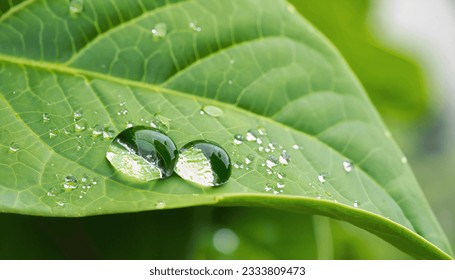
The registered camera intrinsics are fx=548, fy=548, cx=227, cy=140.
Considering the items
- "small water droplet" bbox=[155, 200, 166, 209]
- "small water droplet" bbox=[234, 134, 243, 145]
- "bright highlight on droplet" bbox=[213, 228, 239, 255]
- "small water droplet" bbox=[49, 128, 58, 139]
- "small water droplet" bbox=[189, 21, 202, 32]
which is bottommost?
"bright highlight on droplet" bbox=[213, 228, 239, 255]

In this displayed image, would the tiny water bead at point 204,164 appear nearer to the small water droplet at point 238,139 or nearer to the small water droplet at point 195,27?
the small water droplet at point 238,139

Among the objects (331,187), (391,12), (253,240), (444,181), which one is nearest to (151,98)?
(331,187)

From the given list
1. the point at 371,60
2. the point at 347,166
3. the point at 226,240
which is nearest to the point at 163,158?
the point at 347,166

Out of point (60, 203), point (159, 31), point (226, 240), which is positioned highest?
point (159, 31)

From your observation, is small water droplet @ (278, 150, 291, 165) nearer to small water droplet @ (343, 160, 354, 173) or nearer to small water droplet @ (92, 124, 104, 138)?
small water droplet @ (343, 160, 354, 173)

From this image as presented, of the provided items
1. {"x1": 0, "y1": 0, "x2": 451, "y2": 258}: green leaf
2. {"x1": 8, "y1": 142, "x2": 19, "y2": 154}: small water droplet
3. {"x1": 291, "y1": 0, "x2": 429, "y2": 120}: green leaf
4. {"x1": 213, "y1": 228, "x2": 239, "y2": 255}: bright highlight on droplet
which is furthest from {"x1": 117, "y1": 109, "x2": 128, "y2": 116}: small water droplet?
{"x1": 291, "y1": 0, "x2": 429, "y2": 120}: green leaf

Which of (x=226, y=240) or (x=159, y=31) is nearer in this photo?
(x=159, y=31)

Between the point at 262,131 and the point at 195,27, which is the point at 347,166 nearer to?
the point at 262,131
